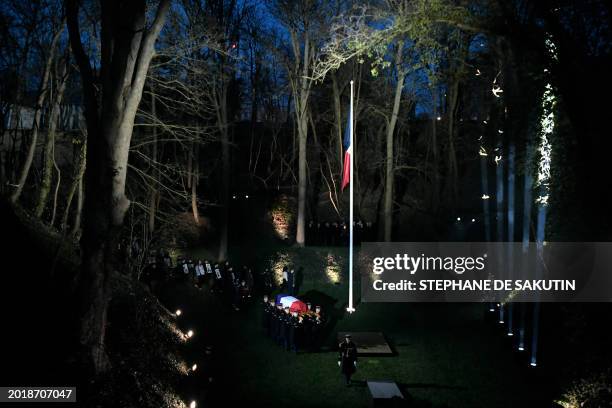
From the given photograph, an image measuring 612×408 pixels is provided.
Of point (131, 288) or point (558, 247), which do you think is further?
point (131, 288)

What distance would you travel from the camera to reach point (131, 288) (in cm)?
1338

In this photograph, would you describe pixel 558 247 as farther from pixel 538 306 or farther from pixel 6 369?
pixel 6 369

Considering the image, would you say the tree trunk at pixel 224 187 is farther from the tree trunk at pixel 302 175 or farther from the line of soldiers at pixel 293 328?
the line of soldiers at pixel 293 328

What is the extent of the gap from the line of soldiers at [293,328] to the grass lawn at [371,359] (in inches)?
14.2

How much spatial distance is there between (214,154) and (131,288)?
20500mm

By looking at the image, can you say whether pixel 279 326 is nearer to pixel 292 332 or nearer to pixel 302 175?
pixel 292 332

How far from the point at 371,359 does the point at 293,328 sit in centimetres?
256

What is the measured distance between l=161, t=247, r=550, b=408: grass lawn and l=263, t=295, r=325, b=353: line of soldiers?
0.36 meters

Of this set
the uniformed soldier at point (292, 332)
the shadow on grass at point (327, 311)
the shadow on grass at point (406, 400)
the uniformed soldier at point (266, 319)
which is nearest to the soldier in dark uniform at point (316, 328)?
the shadow on grass at point (327, 311)

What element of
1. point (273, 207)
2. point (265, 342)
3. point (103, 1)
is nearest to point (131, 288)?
point (265, 342)

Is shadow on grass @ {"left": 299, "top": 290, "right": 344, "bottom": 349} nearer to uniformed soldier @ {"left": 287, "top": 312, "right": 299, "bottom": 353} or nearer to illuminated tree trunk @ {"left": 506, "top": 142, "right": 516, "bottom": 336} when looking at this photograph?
uniformed soldier @ {"left": 287, "top": 312, "right": 299, "bottom": 353}

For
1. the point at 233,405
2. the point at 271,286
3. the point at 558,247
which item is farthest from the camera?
the point at 271,286

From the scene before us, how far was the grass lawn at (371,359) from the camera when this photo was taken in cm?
1117

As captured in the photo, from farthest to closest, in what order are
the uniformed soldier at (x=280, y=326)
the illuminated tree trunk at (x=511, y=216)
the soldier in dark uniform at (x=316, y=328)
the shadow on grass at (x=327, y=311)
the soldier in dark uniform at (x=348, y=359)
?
the shadow on grass at (x=327, y=311), the soldier in dark uniform at (x=316, y=328), the uniformed soldier at (x=280, y=326), the illuminated tree trunk at (x=511, y=216), the soldier in dark uniform at (x=348, y=359)
